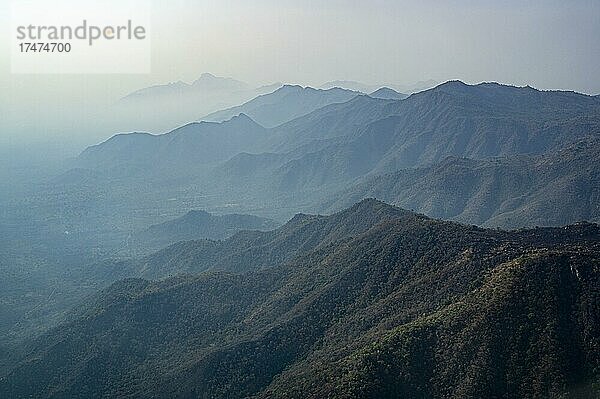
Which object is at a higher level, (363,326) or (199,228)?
(363,326)

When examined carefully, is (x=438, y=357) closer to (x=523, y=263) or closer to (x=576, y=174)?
(x=523, y=263)

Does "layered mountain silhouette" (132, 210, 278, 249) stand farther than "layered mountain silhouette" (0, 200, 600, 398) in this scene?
Yes

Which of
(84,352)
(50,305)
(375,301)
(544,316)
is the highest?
(544,316)

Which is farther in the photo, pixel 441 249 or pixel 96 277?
pixel 96 277

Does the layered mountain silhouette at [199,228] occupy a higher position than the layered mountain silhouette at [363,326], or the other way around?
the layered mountain silhouette at [363,326]

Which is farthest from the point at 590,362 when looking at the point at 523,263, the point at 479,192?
the point at 479,192

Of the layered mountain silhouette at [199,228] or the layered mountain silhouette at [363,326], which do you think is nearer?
the layered mountain silhouette at [363,326]

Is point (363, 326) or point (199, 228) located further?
point (199, 228)

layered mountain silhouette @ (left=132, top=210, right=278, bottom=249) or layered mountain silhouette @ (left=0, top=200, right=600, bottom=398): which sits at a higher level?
layered mountain silhouette @ (left=0, top=200, right=600, bottom=398)
